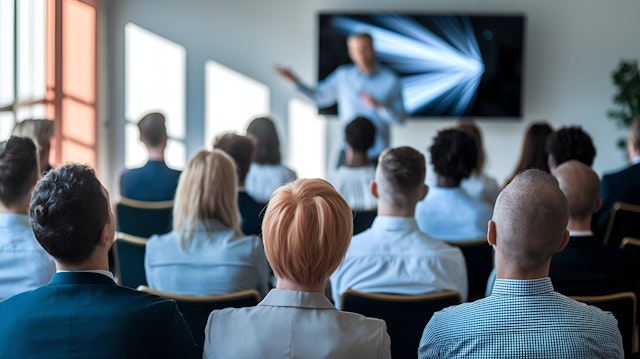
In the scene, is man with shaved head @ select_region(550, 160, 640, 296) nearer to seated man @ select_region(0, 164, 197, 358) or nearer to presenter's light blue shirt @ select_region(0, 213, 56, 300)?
seated man @ select_region(0, 164, 197, 358)

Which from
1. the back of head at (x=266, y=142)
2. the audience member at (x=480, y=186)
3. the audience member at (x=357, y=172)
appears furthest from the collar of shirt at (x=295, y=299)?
the back of head at (x=266, y=142)

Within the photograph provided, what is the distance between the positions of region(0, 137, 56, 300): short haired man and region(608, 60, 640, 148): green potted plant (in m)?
6.70

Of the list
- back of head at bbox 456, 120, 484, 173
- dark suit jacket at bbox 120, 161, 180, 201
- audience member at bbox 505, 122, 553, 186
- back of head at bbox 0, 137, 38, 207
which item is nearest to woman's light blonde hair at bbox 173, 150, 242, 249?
back of head at bbox 0, 137, 38, 207

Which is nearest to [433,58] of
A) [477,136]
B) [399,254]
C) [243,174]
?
[477,136]

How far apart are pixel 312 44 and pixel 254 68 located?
63 cm

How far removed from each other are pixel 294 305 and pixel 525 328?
0.56 meters

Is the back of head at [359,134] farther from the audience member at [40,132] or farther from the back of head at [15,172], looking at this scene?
the back of head at [15,172]

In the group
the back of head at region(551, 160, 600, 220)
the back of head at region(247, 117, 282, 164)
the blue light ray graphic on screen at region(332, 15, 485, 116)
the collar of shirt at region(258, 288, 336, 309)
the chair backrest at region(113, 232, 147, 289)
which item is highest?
the blue light ray graphic on screen at region(332, 15, 485, 116)

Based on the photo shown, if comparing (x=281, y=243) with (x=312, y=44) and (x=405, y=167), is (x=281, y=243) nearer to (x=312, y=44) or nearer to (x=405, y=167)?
(x=405, y=167)

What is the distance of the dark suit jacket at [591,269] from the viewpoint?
3000mm

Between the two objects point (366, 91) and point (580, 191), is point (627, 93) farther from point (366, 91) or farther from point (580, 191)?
point (580, 191)

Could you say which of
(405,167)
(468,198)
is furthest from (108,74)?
(405,167)

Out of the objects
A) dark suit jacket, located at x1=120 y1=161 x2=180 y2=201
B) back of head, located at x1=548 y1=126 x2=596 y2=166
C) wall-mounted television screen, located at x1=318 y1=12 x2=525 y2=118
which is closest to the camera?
back of head, located at x1=548 y1=126 x2=596 y2=166

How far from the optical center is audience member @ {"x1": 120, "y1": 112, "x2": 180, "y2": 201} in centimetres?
547
